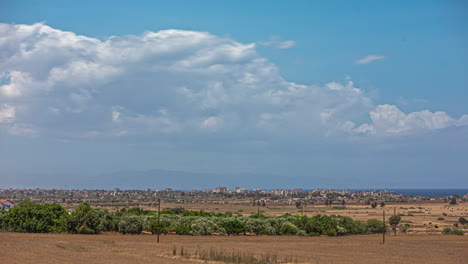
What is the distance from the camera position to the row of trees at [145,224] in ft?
177

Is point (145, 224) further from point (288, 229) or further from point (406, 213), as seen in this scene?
point (406, 213)

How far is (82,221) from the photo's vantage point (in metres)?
55.2

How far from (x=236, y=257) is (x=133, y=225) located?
26.5 m

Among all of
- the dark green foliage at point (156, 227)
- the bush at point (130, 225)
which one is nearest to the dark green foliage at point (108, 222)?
the bush at point (130, 225)

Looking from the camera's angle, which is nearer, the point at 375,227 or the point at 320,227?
the point at 320,227

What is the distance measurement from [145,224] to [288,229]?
61.1 feet

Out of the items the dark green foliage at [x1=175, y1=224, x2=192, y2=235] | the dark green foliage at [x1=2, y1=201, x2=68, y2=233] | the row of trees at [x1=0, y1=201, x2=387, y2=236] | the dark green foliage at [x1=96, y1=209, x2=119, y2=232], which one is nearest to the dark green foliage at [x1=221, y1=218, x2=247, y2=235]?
the row of trees at [x1=0, y1=201, x2=387, y2=236]

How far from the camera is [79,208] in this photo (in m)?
55.7

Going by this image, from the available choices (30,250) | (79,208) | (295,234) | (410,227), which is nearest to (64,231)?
(79,208)

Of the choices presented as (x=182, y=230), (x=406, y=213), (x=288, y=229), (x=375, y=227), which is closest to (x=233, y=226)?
(x=182, y=230)

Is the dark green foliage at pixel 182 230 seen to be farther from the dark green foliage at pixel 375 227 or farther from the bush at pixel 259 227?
the dark green foliage at pixel 375 227

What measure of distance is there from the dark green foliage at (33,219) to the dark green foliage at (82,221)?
1.05m

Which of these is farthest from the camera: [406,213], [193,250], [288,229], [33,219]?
[406,213]

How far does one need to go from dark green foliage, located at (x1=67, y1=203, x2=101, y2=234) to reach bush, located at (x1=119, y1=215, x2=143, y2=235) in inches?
118
